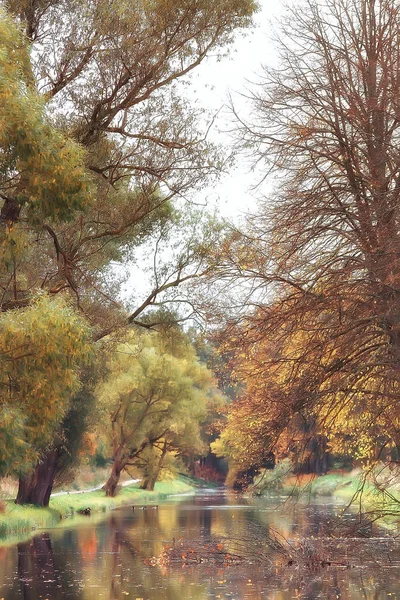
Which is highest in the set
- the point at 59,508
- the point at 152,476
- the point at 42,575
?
the point at 152,476

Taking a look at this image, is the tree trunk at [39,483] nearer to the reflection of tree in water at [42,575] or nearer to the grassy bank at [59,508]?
the grassy bank at [59,508]

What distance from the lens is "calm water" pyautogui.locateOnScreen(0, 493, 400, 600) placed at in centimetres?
1573

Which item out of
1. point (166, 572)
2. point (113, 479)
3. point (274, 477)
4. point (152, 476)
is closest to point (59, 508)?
point (113, 479)

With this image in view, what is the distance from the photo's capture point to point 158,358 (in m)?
49.8

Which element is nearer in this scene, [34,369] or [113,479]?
[34,369]

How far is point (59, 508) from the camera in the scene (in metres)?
38.6

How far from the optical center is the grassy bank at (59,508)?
96.5ft

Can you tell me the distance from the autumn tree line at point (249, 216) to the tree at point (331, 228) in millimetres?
52

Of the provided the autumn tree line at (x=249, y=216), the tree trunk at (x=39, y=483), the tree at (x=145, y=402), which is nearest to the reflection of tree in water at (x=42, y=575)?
the autumn tree line at (x=249, y=216)

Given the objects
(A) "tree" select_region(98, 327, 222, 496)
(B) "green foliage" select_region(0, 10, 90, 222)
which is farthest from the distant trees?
(A) "tree" select_region(98, 327, 222, 496)

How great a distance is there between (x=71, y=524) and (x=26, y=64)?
2312cm

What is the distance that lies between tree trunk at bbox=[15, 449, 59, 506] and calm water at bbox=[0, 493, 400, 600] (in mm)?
5351

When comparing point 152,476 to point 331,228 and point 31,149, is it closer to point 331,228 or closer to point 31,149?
point 331,228

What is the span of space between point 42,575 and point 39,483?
632 inches
